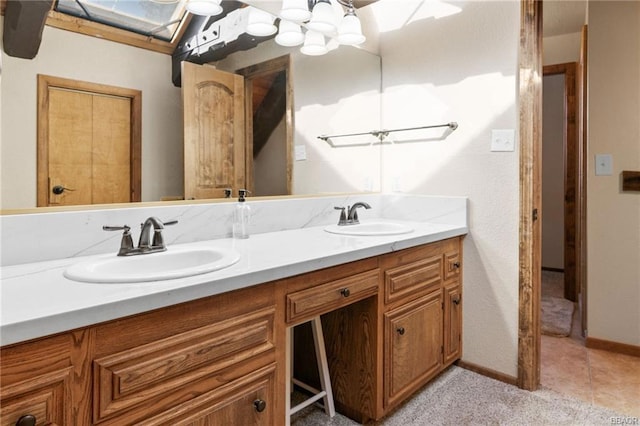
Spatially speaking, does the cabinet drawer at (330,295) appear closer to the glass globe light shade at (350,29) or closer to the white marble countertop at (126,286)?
the white marble countertop at (126,286)

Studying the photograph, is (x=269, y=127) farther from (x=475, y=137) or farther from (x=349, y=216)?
(x=475, y=137)

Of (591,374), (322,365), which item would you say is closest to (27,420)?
(322,365)

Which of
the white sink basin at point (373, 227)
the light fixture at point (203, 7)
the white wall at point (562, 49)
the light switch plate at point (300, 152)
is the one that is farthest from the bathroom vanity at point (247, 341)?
the white wall at point (562, 49)

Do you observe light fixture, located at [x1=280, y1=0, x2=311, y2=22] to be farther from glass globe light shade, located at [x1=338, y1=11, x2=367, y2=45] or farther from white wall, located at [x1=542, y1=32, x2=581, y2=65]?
white wall, located at [x1=542, y1=32, x2=581, y2=65]

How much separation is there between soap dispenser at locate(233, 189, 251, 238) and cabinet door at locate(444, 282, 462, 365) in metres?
1.05

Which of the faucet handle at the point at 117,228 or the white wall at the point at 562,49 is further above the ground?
the white wall at the point at 562,49

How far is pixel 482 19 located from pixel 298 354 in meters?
1.92

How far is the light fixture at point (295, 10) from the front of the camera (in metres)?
1.86

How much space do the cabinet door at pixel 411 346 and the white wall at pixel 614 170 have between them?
3.77 ft

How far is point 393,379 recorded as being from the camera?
1.68 meters

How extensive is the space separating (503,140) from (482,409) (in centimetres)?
127

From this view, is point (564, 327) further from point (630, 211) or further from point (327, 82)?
point (327, 82)

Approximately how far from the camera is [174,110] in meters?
1.53

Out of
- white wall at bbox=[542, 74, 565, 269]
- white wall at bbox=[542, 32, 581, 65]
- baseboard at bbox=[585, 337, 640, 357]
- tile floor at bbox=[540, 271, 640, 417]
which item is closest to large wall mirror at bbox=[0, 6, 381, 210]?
tile floor at bbox=[540, 271, 640, 417]
